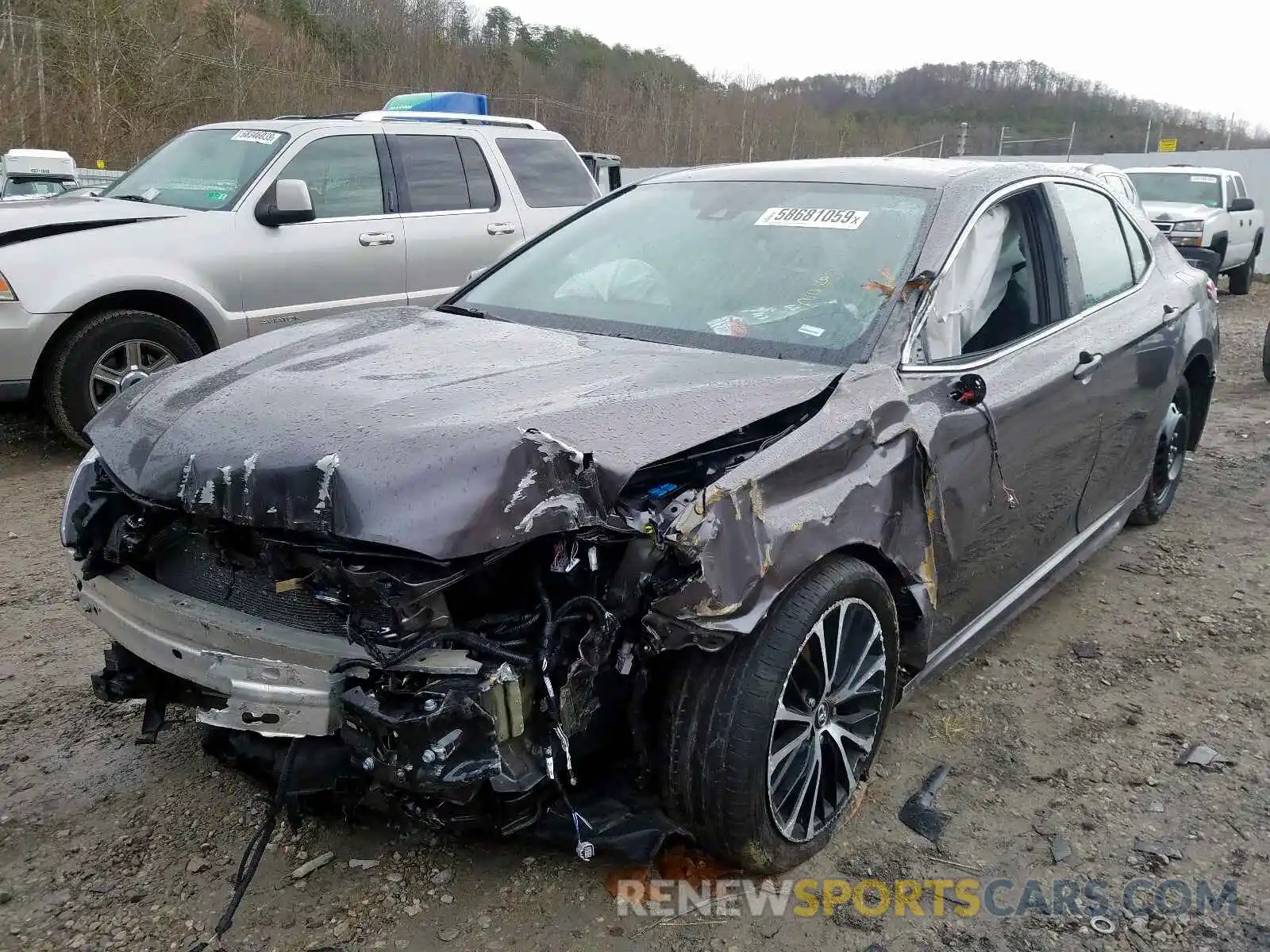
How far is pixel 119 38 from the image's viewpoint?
88.0 ft

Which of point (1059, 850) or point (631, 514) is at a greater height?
point (631, 514)

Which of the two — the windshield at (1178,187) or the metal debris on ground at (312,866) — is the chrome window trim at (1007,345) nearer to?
the metal debris on ground at (312,866)

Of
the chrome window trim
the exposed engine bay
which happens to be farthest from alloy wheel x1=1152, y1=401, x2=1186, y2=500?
the exposed engine bay

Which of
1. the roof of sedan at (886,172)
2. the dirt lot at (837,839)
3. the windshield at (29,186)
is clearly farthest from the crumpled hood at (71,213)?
the windshield at (29,186)

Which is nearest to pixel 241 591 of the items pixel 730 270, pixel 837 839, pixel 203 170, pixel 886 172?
pixel 837 839

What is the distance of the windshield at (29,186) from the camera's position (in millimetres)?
11406

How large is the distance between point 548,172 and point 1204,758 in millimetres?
6277

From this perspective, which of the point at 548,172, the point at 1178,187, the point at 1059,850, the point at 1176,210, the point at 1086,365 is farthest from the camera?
the point at 1178,187

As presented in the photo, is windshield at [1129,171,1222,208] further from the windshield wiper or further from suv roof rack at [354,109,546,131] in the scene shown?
the windshield wiper

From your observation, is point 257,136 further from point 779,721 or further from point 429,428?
point 779,721

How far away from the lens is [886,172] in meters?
3.46

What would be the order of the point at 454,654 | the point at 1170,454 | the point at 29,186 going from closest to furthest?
1. the point at 454,654
2. the point at 1170,454
3. the point at 29,186

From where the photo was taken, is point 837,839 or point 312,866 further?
point 837,839

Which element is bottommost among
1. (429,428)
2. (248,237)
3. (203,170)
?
(429,428)
